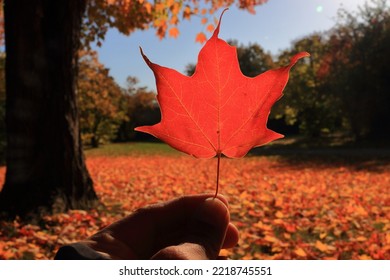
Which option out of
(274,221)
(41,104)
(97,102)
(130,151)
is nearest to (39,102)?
(41,104)

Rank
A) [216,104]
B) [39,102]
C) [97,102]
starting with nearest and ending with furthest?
1. [216,104]
2. [39,102]
3. [97,102]

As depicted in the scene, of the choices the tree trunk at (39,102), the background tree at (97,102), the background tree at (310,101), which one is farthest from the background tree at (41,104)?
the background tree at (310,101)

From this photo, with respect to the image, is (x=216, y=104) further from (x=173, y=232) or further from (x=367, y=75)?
(x=367, y=75)

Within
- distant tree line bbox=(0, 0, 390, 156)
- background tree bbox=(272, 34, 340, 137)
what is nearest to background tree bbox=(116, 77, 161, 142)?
distant tree line bbox=(0, 0, 390, 156)

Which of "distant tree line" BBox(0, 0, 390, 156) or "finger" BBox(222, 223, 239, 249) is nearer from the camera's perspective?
"finger" BBox(222, 223, 239, 249)

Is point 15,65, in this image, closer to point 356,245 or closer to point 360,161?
point 356,245

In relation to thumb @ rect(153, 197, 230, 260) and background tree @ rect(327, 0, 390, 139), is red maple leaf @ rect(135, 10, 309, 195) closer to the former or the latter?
thumb @ rect(153, 197, 230, 260)

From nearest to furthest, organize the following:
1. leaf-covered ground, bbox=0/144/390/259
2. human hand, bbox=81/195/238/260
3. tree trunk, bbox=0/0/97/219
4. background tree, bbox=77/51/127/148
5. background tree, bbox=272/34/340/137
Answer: human hand, bbox=81/195/238/260 < leaf-covered ground, bbox=0/144/390/259 < tree trunk, bbox=0/0/97/219 < background tree, bbox=77/51/127/148 < background tree, bbox=272/34/340/137

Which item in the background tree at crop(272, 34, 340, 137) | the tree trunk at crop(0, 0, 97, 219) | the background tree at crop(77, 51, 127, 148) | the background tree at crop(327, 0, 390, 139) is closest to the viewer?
the tree trunk at crop(0, 0, 97, 219)
